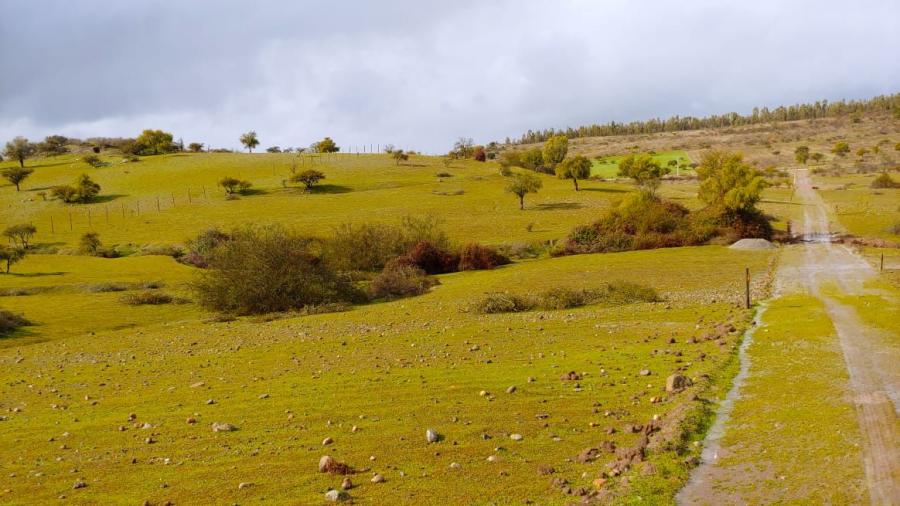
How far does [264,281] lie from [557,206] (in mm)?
55868

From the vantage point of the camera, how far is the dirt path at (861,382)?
10070 mm

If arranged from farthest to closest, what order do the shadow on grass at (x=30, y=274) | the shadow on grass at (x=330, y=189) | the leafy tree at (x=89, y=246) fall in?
the shadow on grass at (x=330, y=189) → the leafy tree at (x=89, y=246) → the shadow on grass at (x=30, y=274)

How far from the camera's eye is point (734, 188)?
61375 mm

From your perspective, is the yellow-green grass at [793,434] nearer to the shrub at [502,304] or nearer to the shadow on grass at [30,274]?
the shrub at [502,304]

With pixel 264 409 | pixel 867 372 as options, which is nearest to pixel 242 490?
pixel 264 409

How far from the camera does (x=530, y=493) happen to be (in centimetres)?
1024

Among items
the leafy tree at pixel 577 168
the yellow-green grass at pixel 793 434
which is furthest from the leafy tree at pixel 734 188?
the yellow-green grass at pixel 793 434

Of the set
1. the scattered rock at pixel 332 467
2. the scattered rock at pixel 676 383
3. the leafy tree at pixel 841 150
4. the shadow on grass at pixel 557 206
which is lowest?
the scattered rock at pixel 676 383

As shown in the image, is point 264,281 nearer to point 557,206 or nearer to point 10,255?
point 10,255

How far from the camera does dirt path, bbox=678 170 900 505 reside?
10.1 m

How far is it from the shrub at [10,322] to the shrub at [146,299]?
670cm

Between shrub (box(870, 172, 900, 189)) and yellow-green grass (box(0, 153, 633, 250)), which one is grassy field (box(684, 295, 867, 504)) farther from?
shrub (box(870, 172, 900, 189))

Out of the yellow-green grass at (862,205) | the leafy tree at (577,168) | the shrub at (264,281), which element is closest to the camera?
the shrub at (264,281)

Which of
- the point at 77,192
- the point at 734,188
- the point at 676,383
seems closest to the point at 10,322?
the point at 676,383
